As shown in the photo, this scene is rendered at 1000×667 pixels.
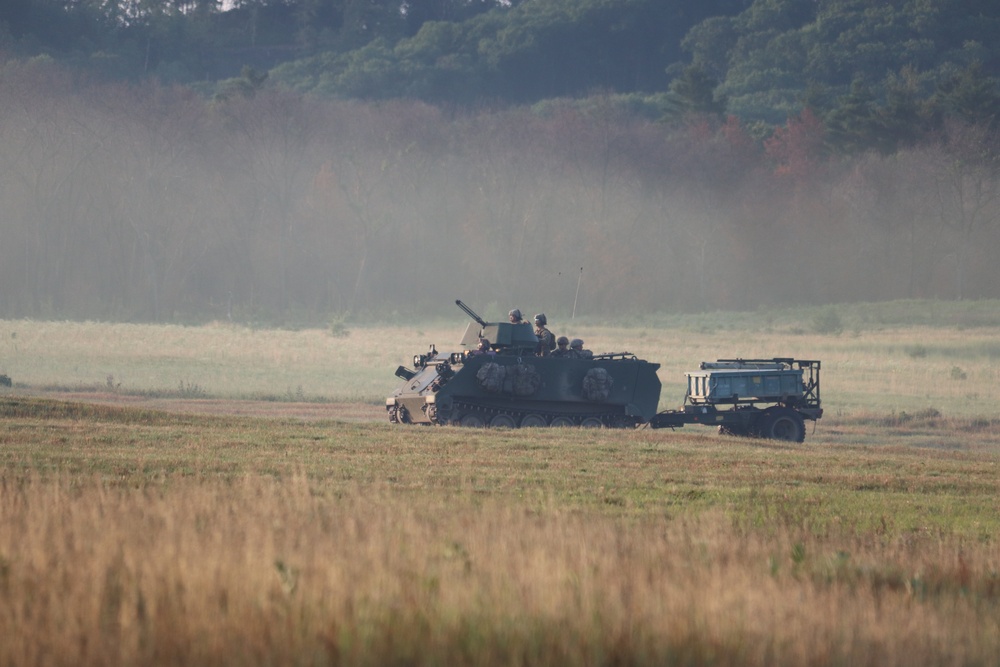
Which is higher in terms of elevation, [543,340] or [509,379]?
[543,340]

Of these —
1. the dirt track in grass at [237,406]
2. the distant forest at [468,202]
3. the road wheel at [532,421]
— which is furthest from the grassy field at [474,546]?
the distant forest at [468,202]

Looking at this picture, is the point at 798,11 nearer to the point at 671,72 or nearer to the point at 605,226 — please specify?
the point at 671,72

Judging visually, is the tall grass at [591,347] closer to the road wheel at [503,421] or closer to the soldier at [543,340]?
the soldier at [543,340]

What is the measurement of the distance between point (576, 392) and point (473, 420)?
2.22 meters

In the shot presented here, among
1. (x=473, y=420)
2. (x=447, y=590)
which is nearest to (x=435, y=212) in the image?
(x=473, y=420)

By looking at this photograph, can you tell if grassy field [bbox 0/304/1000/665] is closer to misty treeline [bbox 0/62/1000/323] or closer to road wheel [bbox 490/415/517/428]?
road wheel [bbox 490/415/517/428]

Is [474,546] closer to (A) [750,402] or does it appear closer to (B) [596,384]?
(B) [596,384]

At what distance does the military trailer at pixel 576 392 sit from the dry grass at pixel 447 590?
51.9 feet

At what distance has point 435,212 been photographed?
273 ft

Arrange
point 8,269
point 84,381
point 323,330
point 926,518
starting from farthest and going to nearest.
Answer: point 8,269
point 323,330
point 84,381
point 926,518

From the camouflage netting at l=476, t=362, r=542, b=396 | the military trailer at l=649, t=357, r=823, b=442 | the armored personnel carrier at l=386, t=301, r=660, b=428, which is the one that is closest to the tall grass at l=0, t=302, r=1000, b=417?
the military trailer at l=649, t=357, r=823, b=442

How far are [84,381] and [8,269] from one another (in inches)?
1512

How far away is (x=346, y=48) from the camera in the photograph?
127m

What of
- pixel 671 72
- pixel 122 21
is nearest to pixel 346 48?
pixel 122 21
